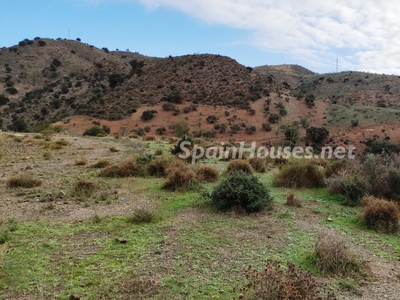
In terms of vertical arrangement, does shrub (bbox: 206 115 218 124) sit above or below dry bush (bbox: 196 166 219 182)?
above

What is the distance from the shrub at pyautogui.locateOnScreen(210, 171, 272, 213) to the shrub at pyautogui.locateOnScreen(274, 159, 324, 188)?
2.66 metres

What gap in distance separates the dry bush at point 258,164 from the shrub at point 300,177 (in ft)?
7.69

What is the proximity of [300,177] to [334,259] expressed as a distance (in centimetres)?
572

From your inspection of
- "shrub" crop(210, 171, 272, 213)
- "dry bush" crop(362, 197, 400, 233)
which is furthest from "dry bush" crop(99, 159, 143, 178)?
"dry bush" crop(362, 197, 400, 233)

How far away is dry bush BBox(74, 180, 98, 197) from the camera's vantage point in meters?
9.12

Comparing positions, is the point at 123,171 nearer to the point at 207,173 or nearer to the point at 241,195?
the point at 207,173

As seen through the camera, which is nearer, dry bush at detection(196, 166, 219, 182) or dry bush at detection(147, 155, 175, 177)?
dry bush at detection(196, 166, 219, 182)

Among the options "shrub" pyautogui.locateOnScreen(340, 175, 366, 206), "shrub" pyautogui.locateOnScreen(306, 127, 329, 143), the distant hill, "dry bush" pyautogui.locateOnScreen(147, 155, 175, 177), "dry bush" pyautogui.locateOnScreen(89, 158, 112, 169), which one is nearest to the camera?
"shrub" pyautogui.locateOnScreen(340, 175, 366, 206)

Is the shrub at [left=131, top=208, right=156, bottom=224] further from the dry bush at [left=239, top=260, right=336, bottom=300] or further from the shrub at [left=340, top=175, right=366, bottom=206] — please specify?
the shrub at [left=340, top=175, right=366, bottom=206]

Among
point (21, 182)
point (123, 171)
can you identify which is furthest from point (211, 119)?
point (21, 182)

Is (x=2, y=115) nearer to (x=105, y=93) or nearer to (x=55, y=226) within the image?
(x=105, y=93)

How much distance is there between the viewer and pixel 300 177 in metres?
10.8

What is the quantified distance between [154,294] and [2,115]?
182 ft

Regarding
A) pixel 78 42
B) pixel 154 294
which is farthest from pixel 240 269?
pixel 78 42
